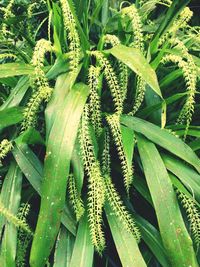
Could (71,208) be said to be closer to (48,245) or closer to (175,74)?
(48,245)

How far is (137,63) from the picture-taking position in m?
1.39

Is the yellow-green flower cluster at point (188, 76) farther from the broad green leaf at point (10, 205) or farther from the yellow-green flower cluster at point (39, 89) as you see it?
the broad green leaf at point (10, 205)

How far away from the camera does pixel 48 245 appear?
1259mm

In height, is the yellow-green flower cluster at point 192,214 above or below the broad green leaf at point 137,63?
below

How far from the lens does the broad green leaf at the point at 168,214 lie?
1.28 metres

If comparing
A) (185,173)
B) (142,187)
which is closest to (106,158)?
(142,187)

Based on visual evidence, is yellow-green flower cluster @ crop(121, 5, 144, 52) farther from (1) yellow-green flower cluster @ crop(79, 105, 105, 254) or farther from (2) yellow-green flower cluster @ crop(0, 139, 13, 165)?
(2) yellow-green flower cluster @ crop(0, 139, 13, 165)

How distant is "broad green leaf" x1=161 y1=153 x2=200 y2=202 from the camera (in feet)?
4.55

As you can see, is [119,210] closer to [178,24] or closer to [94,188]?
[94,188]

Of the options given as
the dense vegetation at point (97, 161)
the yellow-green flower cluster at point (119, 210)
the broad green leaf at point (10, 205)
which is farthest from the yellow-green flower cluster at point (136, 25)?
the broad green leaf at point (10, 205)

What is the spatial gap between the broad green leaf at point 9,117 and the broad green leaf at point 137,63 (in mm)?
374

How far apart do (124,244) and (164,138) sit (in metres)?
0.36

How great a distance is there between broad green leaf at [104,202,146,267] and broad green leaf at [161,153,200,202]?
0.77 ft

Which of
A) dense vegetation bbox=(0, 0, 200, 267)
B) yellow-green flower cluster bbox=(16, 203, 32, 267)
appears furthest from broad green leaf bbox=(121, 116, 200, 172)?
yellow-green flower cluster bbox=(16, 203, 32, 267)
